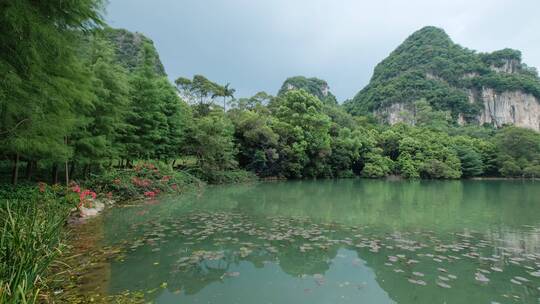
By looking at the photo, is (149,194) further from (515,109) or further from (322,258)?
(515,109)

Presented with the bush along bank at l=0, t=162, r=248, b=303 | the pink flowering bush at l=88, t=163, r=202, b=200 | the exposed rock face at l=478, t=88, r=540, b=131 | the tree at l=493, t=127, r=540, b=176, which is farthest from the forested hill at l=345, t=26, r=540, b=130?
the bush along bank at l=0, t=162, r=248, b=303

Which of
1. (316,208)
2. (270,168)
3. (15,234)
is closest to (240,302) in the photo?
(15,234)

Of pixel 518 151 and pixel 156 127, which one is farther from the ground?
pixel 518 151

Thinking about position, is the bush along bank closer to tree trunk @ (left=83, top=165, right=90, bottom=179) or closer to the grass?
the grass

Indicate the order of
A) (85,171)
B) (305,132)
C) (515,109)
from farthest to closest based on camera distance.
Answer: (515,109) < (305,132) < (85,171)

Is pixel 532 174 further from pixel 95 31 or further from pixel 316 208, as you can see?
pixel 95 31

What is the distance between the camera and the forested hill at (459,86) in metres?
66.1

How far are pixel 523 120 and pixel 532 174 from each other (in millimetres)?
45598

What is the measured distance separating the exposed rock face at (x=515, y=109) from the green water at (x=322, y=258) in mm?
74968

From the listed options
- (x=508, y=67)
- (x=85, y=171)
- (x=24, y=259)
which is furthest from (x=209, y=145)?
(x=508, y=67)

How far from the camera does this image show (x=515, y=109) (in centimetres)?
6569

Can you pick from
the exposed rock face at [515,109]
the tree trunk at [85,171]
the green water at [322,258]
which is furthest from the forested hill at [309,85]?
the green water at [322,258]

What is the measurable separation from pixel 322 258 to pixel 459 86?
8457 centimetres

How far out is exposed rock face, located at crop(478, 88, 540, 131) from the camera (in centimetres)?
6569
